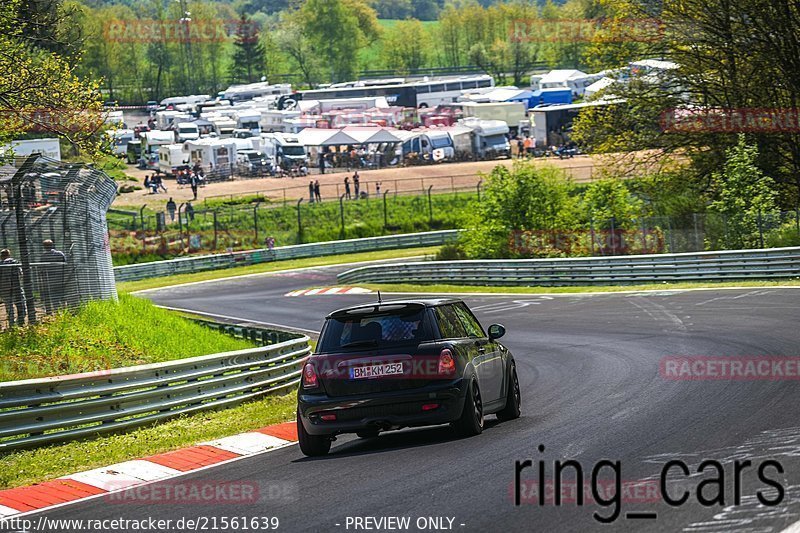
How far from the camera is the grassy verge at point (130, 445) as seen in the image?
11.6 meters

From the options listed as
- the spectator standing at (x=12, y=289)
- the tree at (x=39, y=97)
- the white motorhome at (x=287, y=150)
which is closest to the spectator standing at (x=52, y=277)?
the spectator standing at (x=12, y=289)

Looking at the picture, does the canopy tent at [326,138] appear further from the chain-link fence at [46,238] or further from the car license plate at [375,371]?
the car license plate at [375,371]

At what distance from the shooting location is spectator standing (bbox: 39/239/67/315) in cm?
1658

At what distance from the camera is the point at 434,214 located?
221 ft

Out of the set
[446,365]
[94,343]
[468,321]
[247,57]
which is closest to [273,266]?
[94,343]

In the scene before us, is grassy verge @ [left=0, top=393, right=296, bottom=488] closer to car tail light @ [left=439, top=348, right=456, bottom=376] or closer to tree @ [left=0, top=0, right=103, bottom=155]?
car tail light @ [left=439, top=348, right=456, bottom=376]

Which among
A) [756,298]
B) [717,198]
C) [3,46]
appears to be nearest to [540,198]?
[717,198]

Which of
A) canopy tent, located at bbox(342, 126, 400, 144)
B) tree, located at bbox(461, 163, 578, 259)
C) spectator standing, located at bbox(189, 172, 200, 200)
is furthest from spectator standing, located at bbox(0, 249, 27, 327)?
canopy tent, located at bbox(342, 126, 400, 144)

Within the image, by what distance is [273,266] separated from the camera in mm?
57781

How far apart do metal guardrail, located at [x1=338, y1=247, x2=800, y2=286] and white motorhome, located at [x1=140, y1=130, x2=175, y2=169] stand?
5014cm

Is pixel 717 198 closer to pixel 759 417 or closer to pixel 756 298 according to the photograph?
pixel 756 298

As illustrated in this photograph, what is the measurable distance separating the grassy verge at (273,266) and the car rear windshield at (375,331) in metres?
41.3

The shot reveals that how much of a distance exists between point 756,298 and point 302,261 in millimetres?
36035

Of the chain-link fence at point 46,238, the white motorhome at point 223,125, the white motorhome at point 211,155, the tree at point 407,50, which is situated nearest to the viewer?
the chain-link fence at point 46,238
